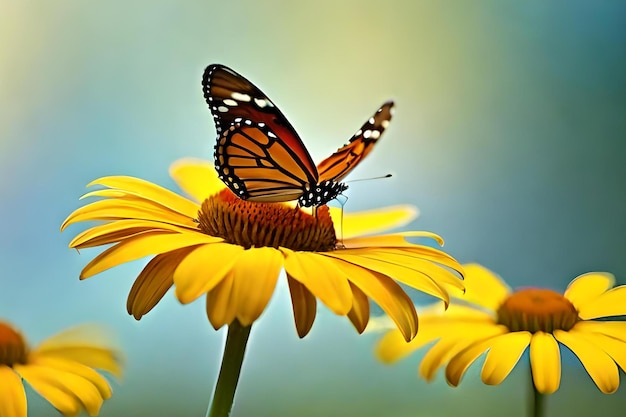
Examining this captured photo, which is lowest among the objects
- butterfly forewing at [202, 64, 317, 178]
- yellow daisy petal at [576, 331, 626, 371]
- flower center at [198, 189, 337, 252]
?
yellow daisy petal at [576, 331, 626, 371]

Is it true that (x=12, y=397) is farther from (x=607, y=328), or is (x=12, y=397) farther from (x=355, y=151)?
(x=607, y=328)

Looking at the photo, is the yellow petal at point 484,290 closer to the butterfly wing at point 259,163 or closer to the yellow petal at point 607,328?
the yellow petal at point 607,328

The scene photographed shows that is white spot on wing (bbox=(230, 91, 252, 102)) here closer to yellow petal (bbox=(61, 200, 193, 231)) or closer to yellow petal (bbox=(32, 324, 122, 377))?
yellow petal (bbox=(61, 200, 193, 231))

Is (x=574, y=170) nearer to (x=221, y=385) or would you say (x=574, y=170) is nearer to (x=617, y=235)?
(x=617, y=235)

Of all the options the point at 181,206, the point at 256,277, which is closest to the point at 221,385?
the point at 256,277

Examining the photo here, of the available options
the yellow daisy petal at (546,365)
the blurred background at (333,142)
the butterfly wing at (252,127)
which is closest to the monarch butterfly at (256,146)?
the butterfly wing at (252,127)

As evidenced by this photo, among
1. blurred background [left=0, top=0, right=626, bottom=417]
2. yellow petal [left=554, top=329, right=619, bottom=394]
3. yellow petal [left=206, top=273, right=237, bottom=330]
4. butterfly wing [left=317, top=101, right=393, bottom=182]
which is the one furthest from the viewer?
blurred background [left=0, top=0, right=626, bottom=417]

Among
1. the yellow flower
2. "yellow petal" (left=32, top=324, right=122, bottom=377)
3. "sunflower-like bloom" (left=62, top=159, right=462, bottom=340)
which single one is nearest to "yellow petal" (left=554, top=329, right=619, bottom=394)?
the yellow flower

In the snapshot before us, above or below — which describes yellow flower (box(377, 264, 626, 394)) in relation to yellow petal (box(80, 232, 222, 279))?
below
